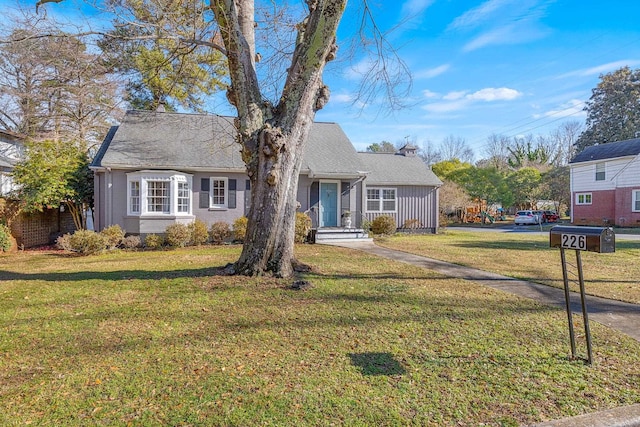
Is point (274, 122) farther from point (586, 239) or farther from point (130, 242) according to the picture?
point (130, 242)

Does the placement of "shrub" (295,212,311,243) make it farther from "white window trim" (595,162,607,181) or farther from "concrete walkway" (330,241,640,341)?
"white window trim" (595,162,607,181)

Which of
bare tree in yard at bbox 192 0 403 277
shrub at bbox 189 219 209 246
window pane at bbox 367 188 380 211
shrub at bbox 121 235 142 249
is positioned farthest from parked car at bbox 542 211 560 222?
shrub at bbox 121 235 142 249

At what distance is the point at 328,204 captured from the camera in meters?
16.6

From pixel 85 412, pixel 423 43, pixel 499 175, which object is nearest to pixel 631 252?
pixel 423 43

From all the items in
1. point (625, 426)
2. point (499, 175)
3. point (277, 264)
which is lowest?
point (625, 426)

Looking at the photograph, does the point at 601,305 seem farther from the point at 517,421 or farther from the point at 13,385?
the point at 13,385

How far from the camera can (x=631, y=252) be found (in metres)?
12.1

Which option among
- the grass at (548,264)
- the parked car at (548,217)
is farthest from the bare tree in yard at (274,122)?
the parked car at (548,217)

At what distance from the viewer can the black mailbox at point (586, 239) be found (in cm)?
320

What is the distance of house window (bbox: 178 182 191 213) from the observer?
1416 centimetres

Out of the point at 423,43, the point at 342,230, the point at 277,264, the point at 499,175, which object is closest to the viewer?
the point at 277,264

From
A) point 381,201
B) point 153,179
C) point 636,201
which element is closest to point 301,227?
point 153,179

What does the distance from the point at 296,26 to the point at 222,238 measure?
8724mm

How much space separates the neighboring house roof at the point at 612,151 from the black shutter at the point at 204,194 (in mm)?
28571
